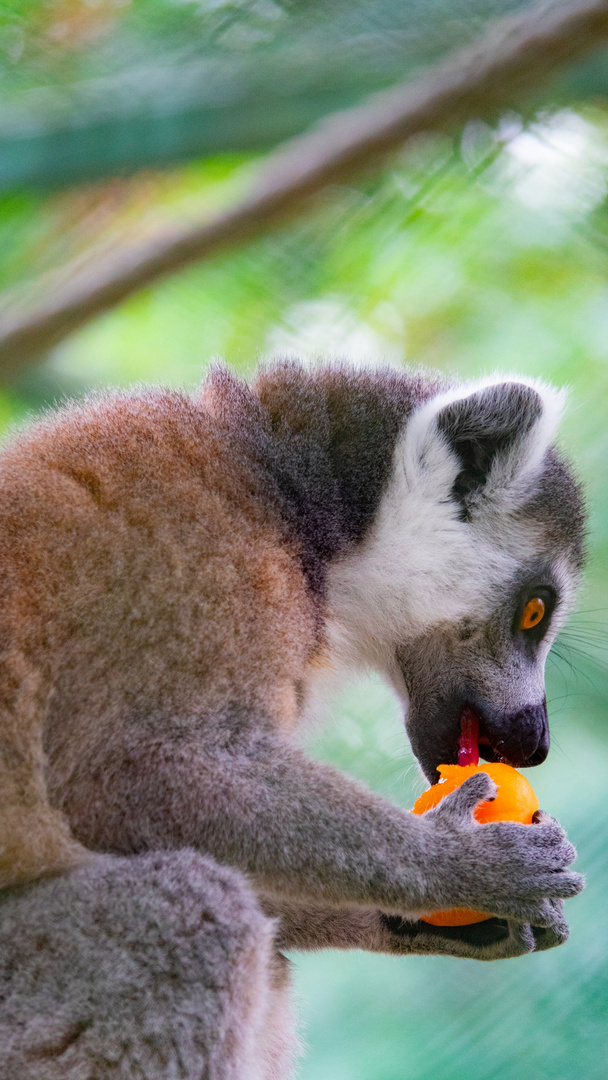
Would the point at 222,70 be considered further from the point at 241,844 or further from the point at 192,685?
the point at 241,844

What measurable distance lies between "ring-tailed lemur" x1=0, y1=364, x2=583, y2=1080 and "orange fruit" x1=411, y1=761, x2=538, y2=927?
103 mm

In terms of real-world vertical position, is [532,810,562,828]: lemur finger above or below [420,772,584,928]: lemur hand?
below

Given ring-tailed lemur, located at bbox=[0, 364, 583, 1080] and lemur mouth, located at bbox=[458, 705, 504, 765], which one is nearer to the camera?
ring-tailed lemur, located at bbox=[0, 364, 583, 1080]

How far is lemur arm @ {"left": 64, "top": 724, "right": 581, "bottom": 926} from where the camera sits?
2.27 metres

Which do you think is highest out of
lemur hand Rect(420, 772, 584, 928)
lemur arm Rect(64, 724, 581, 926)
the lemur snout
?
lemur arm Rect(64, 724, 581, 926)

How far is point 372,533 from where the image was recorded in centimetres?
291

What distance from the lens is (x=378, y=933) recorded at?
288 centimetres

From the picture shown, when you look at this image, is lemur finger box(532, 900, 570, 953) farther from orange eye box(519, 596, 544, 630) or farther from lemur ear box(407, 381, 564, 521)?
lemur ear box(407, 381, 564, 521)

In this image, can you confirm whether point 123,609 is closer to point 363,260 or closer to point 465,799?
point 465,799

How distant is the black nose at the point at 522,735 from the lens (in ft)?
9.29

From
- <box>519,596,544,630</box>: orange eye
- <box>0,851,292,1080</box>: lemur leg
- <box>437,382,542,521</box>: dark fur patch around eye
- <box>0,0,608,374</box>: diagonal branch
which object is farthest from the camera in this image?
<box>519,596,544,630</box>: orange eye

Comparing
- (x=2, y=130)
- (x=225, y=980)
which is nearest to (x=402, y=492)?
(x=225, y=980)

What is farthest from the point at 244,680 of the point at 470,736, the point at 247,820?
the point at 470,736

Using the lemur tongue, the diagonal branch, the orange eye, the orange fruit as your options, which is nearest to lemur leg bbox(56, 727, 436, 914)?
the orange fruit
